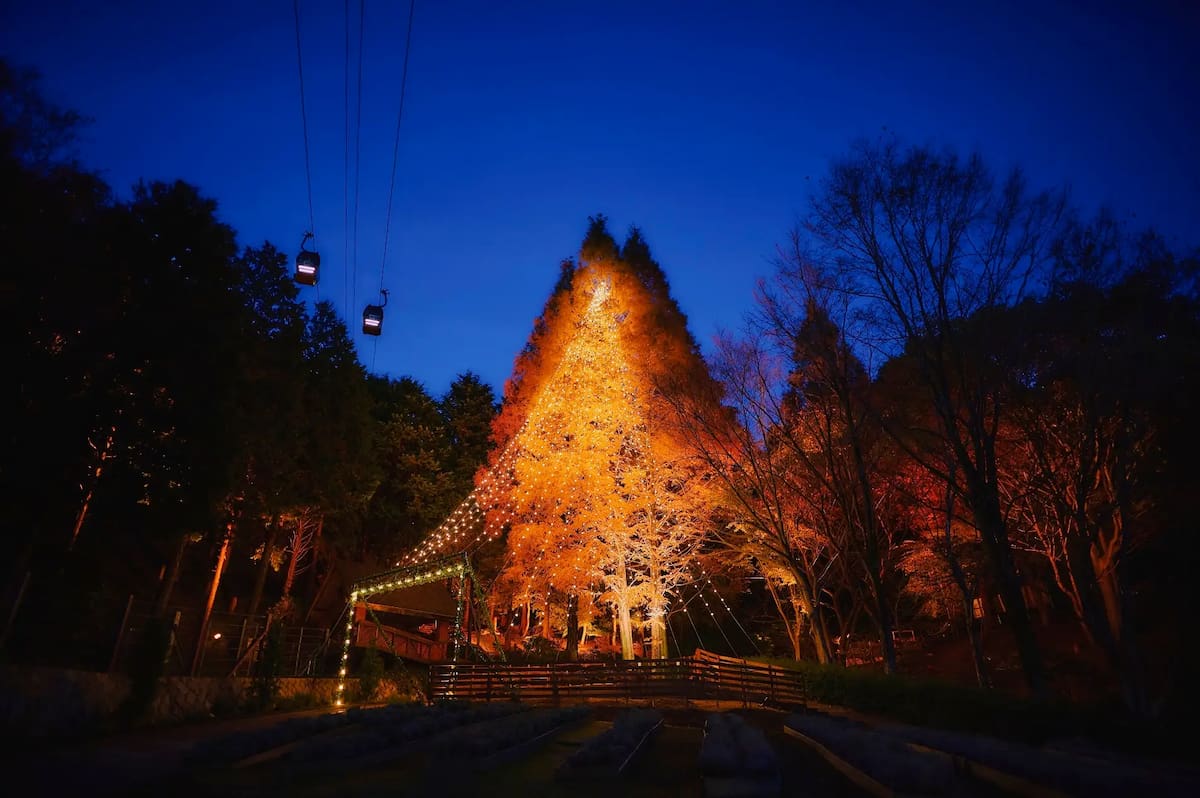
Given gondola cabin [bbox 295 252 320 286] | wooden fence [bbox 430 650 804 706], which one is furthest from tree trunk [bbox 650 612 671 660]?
gondola cabin [bbox 295 252 320 286]

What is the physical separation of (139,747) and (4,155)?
867cm

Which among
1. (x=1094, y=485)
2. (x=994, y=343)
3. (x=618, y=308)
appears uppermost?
(x=618, y=308)

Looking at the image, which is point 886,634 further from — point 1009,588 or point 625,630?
point 625,630

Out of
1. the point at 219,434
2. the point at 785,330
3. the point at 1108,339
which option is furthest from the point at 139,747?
the point at 1108,339

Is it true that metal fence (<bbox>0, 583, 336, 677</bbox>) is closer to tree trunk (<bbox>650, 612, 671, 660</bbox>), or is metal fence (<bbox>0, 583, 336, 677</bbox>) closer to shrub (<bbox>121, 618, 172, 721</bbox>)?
shrub (<bbox>121, 618, 172, 721</bbox>)

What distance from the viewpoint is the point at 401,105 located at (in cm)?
1048

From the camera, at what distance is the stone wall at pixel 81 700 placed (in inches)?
325

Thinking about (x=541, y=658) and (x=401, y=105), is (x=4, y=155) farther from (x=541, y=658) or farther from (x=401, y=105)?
(x=541, y=658)

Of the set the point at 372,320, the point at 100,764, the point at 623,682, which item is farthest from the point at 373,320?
the point at 623,682

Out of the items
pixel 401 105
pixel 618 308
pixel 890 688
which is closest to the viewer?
pixel 401 105

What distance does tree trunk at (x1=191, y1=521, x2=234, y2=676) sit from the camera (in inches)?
547

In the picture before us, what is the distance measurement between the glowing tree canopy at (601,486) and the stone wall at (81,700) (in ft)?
24.3

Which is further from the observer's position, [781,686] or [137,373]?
[781,686]

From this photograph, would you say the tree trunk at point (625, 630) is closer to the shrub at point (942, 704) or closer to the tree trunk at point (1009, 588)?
the shrub at point (942, 704)
